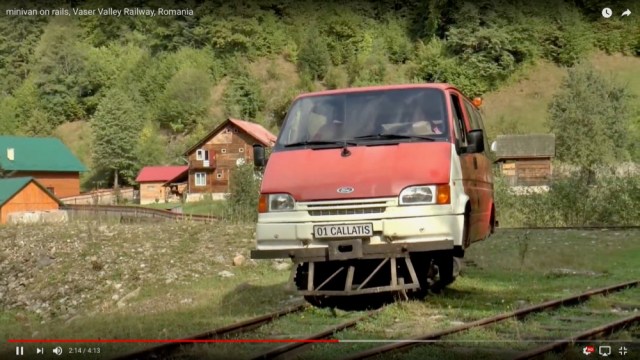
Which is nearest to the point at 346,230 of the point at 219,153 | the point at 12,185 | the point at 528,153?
the point at 12,185

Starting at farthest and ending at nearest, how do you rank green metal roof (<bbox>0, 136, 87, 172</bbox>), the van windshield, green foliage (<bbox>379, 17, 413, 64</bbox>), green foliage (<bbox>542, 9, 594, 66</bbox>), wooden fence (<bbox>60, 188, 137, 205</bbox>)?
wooden fence (<bbox>60, 188, 137, 205</bbox>)
green metal roof (<bbox>0, 136, 87, 172</bbox>)
green foliage (<bbox>379, 17, 413, 64</bbox>)
green foliage (<bbox>542, 9, 594, 66</bbox>)
the van windshield

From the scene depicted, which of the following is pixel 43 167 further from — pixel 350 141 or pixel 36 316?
pixel 350 141

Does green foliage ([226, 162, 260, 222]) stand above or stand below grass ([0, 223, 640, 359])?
above

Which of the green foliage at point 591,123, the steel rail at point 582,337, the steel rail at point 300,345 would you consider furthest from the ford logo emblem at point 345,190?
the green foliage at point 591,123

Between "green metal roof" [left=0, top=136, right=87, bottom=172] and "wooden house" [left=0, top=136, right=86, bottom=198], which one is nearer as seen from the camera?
"green metal roof" [left=0, top=136, right=87, bottom=172]

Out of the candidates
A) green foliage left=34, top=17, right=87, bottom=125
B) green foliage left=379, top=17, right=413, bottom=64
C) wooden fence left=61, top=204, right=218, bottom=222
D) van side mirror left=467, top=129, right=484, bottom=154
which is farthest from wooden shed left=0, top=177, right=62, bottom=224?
van side mirror left=467, top=129, right=484, bottom=154

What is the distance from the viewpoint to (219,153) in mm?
34594

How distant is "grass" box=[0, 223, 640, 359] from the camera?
6035 mm

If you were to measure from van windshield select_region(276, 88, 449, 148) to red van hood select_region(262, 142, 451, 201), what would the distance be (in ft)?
0.64

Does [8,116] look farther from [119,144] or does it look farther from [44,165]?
[119,144]

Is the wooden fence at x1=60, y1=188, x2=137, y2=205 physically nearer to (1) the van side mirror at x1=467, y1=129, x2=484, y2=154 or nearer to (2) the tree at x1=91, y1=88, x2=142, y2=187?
(2) the tree at x1=91, y1=88, x2=142, y2=187

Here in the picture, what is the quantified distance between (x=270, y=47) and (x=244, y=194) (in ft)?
50.7

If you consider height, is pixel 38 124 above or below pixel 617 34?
below

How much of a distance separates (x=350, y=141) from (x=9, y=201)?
23.8 metres
